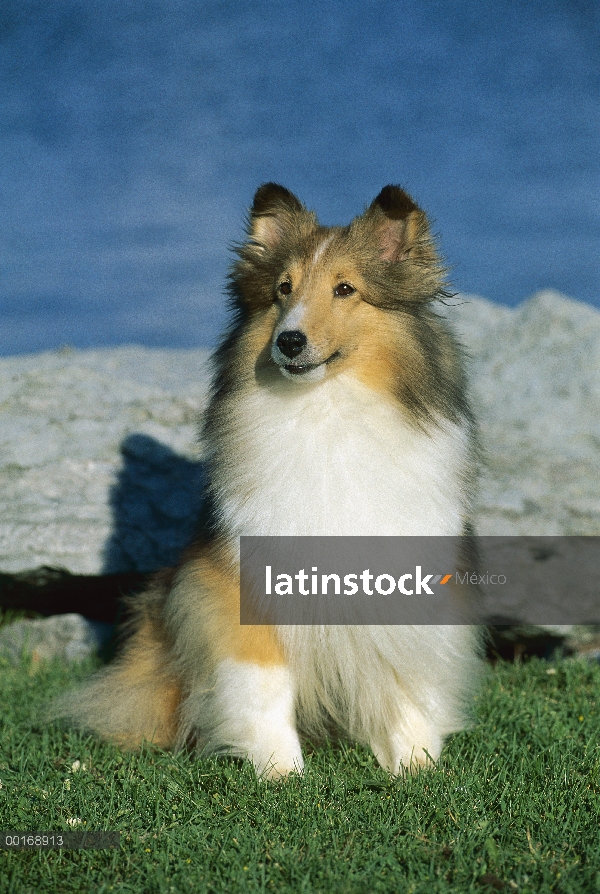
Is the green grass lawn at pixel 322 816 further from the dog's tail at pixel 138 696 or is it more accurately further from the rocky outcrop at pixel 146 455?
the rocky outcrop at pixel 146 455

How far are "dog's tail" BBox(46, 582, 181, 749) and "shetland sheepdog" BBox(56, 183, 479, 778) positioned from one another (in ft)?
0.56

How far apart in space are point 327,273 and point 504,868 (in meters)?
2.31

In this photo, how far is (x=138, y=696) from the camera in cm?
423

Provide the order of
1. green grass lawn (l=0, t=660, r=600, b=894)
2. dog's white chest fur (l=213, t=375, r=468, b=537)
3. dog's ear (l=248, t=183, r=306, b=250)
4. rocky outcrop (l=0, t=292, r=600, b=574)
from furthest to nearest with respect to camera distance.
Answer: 1. rocky outcrop (l=0, t=292, r=600, b=574)
2. dog's ear (l=248, t=183, r=306, b=250)
3. dog's white chest fur (l=213, t=375, r=468, b=537)
4. green grass lawn (l=0, t=660, r=600, b=894)

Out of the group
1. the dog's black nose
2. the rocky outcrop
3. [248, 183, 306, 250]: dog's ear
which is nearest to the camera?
the dog's black nose

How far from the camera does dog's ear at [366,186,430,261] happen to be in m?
3.79

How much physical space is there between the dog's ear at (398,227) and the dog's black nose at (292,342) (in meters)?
0.67

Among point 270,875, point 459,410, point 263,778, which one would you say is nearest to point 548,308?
point 459,410

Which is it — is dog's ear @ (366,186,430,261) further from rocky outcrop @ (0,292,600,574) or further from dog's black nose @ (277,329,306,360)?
rocky outcrop @ (0,292,600,574)

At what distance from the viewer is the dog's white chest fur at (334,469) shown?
3.57 meters

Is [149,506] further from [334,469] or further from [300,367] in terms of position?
[300,367]

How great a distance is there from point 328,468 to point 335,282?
2.55 feet
